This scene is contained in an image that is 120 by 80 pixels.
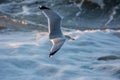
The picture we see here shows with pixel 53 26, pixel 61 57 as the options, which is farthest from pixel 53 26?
pixel 61 57

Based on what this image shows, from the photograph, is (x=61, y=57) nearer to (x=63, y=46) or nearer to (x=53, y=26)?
(x=63, y=46)

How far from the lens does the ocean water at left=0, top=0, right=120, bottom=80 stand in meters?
8.83

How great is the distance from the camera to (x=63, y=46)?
1071cm

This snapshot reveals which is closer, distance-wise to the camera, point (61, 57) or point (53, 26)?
point (53, 26)

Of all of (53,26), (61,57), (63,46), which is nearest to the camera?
(53,26)

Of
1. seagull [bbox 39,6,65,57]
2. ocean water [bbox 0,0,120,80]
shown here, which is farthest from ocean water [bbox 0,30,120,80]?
seagull [bbox 39,6,65,57]

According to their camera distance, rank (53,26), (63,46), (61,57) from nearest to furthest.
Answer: (53,26), (61,57), (63,46)

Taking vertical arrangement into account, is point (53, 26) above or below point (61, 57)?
above

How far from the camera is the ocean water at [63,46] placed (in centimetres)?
883

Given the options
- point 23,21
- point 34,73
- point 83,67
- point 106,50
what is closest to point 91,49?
point 106,50

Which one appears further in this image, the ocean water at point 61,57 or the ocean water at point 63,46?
the ocean water at point 63,46

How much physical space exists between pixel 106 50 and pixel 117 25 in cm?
292

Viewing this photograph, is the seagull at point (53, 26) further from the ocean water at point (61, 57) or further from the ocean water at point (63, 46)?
the ocean water at point (61, 57)

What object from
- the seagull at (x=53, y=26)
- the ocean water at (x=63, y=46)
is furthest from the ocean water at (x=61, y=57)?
the seagull at (x=53, y=26)
